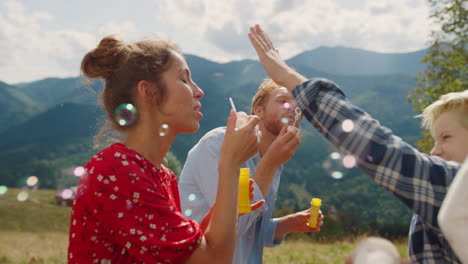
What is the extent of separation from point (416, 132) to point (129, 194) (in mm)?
97027

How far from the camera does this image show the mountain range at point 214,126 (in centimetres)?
4728

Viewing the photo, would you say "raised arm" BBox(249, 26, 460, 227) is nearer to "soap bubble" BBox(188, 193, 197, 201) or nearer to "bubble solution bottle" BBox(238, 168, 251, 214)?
"bubble solution bottle" BBox(238, 168, 251, 214)

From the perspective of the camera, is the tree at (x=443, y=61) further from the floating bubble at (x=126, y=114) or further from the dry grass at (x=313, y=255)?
the floating bubble at (x=126, y=114)

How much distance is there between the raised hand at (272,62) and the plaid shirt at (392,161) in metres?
0.17

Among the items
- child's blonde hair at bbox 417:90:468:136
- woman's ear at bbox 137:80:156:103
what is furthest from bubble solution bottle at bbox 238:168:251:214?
child's blonde hair at bbox 417:90:468:136

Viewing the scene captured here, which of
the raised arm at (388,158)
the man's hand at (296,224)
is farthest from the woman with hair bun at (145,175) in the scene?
the man's hand at (296,224)

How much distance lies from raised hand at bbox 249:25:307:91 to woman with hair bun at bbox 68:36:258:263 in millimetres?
381

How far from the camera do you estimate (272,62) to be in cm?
171

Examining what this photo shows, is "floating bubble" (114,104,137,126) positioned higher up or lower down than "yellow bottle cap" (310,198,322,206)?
higher up

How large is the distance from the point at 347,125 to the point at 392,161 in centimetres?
19

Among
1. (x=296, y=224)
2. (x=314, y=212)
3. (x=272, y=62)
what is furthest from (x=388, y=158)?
(x=296, y=224)

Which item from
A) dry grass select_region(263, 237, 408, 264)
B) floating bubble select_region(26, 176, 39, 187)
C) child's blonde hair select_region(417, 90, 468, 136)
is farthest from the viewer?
dry grass select_region(263, 237, 408, 264)

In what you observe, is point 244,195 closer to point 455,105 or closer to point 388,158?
point 388,158

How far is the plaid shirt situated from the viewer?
50.4 inches
